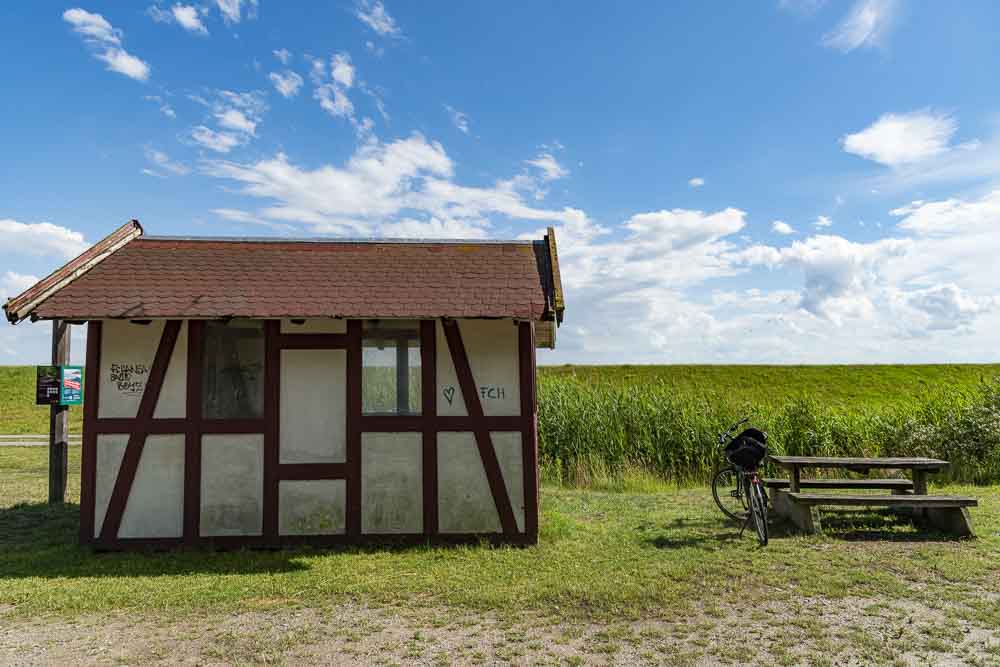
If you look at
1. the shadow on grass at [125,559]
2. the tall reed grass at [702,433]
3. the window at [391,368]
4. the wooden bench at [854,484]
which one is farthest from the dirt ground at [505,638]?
the tall reed grass at [702,433]

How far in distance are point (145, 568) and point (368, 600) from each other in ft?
8.42

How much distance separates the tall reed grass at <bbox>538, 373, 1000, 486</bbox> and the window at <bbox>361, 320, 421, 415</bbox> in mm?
5698

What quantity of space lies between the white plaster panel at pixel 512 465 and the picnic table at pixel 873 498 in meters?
3.31

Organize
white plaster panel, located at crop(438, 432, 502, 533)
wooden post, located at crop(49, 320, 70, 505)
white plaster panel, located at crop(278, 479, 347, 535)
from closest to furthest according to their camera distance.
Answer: white plaster panel, located at crop(278, 479, 347, 535)
white plaster panel, located at crop(438, 432, 502, 533)
wooden post, located at crop(49, 320, 70, 505)

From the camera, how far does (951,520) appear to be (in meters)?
7.49

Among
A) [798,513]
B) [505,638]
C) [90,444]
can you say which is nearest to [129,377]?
[90,444]

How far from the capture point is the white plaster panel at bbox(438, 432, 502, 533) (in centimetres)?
707

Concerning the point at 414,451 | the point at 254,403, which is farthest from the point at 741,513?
the point at 254,403

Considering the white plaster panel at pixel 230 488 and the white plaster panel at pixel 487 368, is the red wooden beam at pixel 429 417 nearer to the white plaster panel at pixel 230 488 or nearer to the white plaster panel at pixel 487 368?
the white plaster panel at pixel 487 368

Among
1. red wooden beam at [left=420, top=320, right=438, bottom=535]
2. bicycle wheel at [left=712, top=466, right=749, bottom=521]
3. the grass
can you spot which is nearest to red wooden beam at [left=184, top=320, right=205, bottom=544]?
the grass

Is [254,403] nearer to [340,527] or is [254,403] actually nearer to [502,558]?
[340,527]

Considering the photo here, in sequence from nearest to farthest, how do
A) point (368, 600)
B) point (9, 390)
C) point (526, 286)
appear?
1. point (368, 600)
2. point (526, 286)
3. point (9, 390)

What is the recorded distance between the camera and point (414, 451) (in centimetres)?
709

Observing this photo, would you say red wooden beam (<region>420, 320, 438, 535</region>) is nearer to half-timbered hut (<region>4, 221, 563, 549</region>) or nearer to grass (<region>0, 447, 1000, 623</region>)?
half-timbered hut (<region>4, 221, 563, 549</region>)
